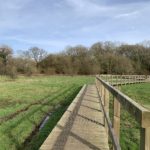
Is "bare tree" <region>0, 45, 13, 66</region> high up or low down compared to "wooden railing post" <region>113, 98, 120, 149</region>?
up

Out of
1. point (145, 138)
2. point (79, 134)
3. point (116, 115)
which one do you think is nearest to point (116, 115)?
Result: point (116, 115)

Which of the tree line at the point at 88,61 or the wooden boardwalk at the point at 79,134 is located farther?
Answer: the tree line at the point at 88,61

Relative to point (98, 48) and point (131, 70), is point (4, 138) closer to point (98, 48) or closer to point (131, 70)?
point (131, 70)

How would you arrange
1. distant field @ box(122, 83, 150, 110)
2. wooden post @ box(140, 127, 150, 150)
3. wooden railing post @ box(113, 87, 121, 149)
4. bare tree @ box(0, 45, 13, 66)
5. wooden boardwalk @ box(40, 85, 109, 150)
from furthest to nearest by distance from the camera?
bare tree @ box(0, 45, 13, 66), distant field @ box(122, 83, 150, 110), wooden boardwalk @ box(40, 85, 109, 150), wooden railing post @ box(113, 87, 121, 149), wooden post @ box(140, 127, 150, 150)

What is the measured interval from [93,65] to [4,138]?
2808 inches

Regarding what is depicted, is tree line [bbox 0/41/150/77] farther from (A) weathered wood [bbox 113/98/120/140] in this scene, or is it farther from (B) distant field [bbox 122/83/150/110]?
(A) weathered wood [bbox 113/98/120/140]

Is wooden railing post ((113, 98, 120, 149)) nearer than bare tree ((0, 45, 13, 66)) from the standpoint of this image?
Yes

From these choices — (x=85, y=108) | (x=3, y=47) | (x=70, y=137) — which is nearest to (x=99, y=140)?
(x=70, y=137)

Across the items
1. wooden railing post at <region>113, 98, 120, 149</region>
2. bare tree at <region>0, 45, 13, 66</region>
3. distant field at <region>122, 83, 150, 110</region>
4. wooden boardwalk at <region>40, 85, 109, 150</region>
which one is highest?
bare tree at <region>0, 45, 13, 66</region>

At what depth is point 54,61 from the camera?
3219 inches

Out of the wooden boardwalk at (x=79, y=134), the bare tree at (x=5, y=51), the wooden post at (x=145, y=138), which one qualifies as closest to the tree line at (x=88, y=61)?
the bare tree at (x=5, y=51)

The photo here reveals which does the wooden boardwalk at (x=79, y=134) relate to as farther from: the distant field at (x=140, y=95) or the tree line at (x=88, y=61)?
the tree line at (x=88, y=61)

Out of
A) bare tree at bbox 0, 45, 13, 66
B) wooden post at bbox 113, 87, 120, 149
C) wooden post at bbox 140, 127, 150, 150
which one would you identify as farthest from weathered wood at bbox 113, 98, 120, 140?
bare tree at bbox 0, 45, 13, 66

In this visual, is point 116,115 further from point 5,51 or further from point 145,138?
point 5,51
